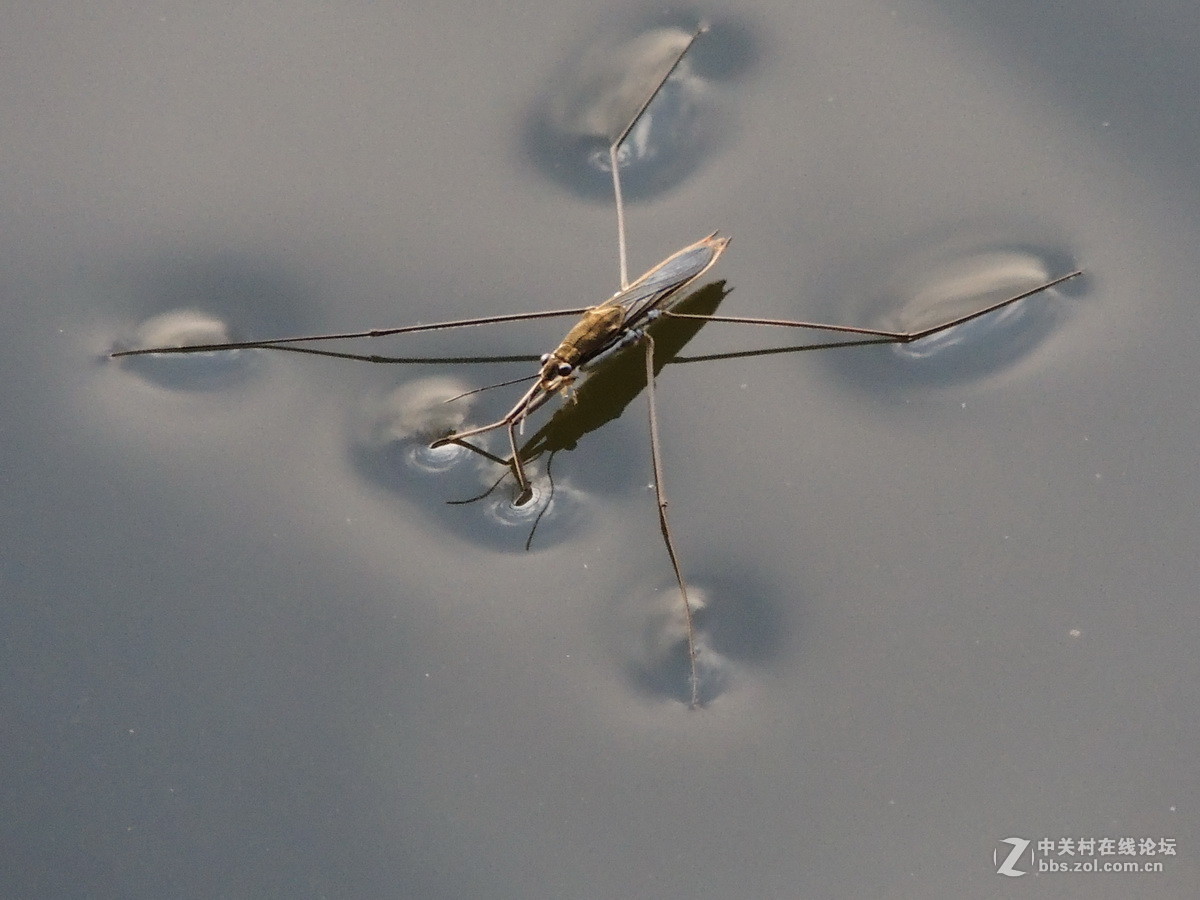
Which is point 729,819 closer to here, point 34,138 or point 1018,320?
point 1018,320

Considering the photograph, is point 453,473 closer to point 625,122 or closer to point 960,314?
point 625,122

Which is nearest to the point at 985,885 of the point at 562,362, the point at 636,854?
the point at 636,854

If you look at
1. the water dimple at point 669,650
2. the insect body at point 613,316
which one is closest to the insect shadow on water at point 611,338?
the insect body at point 613,316

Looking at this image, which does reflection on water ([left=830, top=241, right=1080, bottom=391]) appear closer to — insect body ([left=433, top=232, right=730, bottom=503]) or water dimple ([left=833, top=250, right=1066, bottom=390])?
water dimple ([left=833, top=250, right=1066, bottom=390])

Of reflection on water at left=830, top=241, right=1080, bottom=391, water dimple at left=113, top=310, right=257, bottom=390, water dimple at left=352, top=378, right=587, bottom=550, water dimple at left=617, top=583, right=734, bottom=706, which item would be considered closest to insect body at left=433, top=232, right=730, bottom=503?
water dimple at left=352, top=378, right=587, bottom=550

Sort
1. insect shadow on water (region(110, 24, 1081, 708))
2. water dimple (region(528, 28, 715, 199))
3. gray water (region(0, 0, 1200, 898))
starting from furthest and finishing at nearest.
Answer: water dimple (region(528, 28, 715, 199))
insect shadow on water (region(110, 24, 1081, 708))
gray water (region(0, 0, 1200, 898))

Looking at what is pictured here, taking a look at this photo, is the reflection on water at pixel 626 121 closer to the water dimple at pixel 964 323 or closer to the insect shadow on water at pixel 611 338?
the insect shadow on water at pixel 611 338
